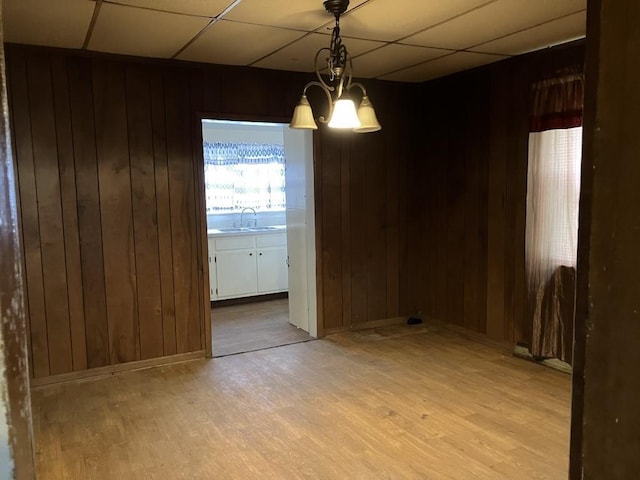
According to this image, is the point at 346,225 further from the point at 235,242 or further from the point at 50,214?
the point at 50,214

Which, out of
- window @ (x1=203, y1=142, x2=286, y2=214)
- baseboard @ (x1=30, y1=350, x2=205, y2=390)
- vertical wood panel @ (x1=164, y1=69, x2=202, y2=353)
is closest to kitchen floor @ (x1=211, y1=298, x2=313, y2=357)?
baseboard @ (x1=30, y1=350, x2=205, y2=390)

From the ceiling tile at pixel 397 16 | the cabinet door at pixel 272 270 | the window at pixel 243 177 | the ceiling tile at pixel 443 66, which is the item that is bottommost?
the cabinet door at pixel 272 270

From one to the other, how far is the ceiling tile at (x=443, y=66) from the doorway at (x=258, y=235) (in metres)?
1.07

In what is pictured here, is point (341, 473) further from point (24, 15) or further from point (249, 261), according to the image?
point (249, 261)

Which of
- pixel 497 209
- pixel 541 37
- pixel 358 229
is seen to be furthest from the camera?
pixel 358 229

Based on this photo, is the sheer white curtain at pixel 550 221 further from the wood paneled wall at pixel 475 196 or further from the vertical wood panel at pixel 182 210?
the vertical wood panel at pixel 182 210

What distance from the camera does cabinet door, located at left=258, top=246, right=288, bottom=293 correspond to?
6.41m

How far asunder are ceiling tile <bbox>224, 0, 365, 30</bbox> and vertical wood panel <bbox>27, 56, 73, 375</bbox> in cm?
158

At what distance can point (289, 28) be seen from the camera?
332 cm

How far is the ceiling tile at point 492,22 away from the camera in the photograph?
2959mm

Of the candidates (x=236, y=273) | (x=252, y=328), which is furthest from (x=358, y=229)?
(x=236, y=273)

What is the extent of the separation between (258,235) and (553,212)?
3533mm

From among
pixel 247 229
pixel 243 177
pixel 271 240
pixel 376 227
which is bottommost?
pixel 271 240

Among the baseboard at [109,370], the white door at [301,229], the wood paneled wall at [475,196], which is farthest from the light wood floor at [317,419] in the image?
the white door at [301,229]
